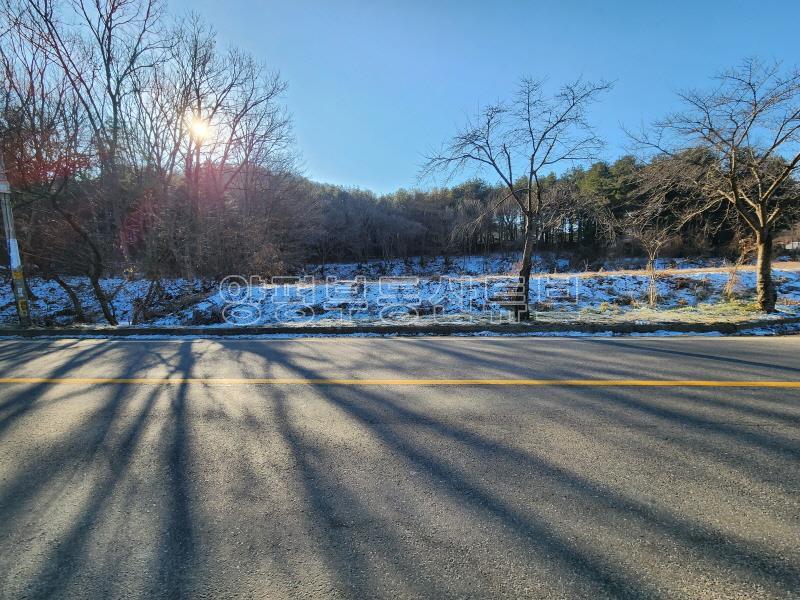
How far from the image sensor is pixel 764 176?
10.3 metres

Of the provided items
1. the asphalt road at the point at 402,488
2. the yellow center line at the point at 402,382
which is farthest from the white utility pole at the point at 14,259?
the asphalt road at the point at 402,488

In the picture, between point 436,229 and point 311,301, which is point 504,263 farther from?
point 311,301

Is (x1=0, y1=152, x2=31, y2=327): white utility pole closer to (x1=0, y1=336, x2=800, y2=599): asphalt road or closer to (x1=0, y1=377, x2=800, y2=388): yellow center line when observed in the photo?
(x1=0, y1=377, x2=800, y2=388): yellow center line

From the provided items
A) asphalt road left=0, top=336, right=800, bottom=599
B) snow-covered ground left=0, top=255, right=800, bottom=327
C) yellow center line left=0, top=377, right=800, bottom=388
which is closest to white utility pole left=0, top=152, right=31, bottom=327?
snow-covered ground left=0, top=255, right=800, bottom=327

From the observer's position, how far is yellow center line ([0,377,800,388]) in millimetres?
4402

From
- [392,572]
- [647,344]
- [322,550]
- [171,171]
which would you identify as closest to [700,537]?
[392,572]

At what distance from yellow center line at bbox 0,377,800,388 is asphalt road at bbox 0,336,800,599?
0.25 ft

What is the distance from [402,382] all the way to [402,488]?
7.25 ft

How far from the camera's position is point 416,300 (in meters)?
14.0

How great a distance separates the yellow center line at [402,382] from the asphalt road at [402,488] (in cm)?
7

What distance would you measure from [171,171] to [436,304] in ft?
49.6

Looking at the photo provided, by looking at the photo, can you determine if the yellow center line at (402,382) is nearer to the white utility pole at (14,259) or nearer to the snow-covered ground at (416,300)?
the snow-covered ground at (416,300)

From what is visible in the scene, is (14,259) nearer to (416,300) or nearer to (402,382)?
(402,382)

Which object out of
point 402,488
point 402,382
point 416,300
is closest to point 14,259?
point 402,382
